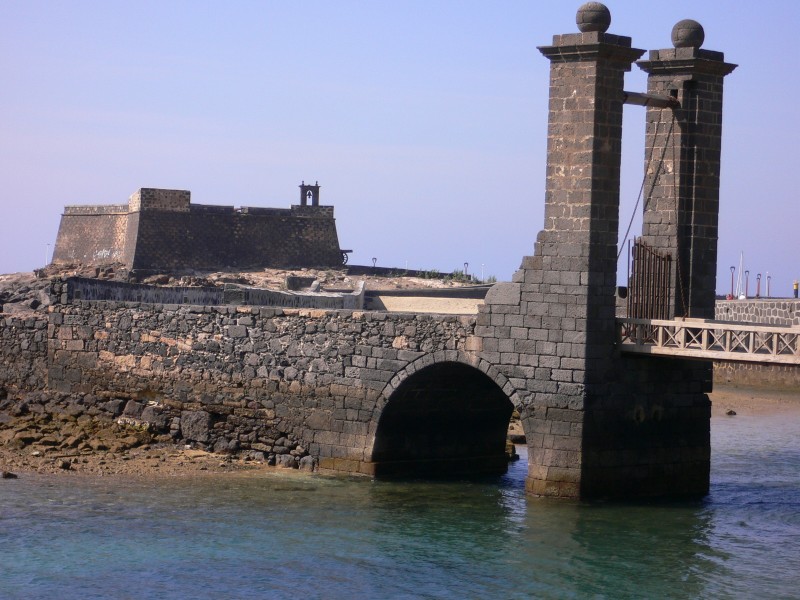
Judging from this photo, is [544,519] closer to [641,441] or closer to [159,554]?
[641,441]

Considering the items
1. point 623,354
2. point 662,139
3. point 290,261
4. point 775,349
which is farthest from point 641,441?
point 290,261

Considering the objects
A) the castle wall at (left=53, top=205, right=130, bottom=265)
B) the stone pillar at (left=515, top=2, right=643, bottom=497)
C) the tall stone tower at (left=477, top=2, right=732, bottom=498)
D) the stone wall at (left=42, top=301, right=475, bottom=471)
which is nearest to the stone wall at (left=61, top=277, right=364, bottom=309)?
the stone wall at (left=42, top=301, right=475, bottom=471)

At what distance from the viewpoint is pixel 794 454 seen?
2338 centimetres

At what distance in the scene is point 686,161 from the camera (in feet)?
61.4

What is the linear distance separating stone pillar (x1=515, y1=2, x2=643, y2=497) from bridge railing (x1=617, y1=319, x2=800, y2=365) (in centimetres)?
34

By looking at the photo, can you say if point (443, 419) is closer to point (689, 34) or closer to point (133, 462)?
point (133, 462)

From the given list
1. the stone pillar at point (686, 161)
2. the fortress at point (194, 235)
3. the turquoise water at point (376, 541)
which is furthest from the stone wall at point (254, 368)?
the fortress at point (194, 235)

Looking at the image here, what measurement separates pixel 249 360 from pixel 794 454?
386 inches

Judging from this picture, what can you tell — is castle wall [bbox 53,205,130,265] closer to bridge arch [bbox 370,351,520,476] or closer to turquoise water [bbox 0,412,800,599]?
bridge arch [bbox 370,351,520,476]

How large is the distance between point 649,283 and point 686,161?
1811 millimetres

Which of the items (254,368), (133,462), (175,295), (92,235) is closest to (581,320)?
(254,368)

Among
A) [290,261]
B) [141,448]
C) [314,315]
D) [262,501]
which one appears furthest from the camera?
[290,261]

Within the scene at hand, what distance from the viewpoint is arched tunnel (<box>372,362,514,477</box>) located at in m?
19.3

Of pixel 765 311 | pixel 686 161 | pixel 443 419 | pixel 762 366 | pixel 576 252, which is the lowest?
pixel 443 419
